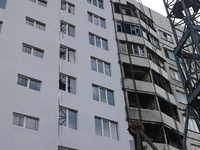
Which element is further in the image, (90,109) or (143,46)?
(143,46)

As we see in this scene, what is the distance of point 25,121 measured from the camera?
17.5m

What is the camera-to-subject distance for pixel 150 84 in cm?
2642

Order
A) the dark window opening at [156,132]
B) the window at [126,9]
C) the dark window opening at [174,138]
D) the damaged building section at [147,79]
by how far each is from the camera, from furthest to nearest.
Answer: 1. the window at [126,9]
2. the dark window opening at [174,138]
3. the dark window opening at [156,132]
4. the damaged building section at [147,79]

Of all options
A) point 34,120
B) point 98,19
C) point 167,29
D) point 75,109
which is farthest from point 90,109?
point 167,29

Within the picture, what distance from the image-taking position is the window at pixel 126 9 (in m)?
31.9

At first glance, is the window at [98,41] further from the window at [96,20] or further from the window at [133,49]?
the window at [96,20]

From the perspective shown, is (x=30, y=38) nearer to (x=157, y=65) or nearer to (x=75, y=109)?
(x=75, y=109)

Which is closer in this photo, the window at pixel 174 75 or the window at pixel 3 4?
the window at pixel 3 4

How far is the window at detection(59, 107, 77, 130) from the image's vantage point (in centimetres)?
1942

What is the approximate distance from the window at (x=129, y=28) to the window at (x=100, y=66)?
19.8 feet

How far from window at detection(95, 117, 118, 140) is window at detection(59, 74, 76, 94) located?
3.00 metres

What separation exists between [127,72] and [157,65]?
4.12 metres

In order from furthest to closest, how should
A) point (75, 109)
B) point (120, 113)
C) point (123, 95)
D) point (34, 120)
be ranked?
point (123, 95)
point (120, 113)
point (75, 109)
point (34, 120)

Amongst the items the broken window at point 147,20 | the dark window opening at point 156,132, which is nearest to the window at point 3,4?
the dark window opening at point 156,132
